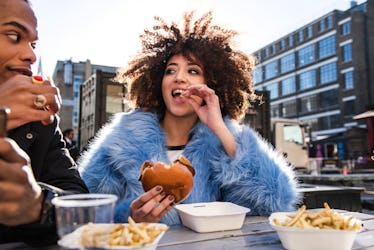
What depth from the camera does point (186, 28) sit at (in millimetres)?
2410

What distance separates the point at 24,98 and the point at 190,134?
4.62ft

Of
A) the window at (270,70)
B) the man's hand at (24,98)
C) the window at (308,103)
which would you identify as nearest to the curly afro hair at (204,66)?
the man's hand at (24,98)

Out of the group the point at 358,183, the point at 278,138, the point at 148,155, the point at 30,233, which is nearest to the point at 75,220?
the point at 30,233

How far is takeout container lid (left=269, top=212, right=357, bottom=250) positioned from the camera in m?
1.05

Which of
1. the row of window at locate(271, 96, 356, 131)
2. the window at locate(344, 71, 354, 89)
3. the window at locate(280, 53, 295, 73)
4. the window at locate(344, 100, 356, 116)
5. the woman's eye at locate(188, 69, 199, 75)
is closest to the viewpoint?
the woman's eye at locate(188, 69, 199, 75)

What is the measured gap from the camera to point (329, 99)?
131 feet

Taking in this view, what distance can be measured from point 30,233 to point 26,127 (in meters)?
0.46

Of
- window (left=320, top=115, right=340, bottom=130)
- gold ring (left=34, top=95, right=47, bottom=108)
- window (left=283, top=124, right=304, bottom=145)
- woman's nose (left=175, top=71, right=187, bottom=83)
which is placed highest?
window (left=320, top=115, right=340, bottom=130)

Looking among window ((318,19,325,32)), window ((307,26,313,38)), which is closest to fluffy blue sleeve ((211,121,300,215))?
window ((318,19,325,32))

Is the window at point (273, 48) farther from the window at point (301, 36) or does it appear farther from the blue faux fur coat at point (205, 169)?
the blue faux fur coat at point (205, 169)

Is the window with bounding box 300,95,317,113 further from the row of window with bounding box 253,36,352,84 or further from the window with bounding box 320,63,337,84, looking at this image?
the row of window with bounding box 253,36,352,84

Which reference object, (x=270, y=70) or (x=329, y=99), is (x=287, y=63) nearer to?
(x=270, y=70)

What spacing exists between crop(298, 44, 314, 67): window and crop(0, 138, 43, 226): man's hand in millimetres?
45922

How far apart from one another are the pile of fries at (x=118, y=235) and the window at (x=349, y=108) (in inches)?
1514
